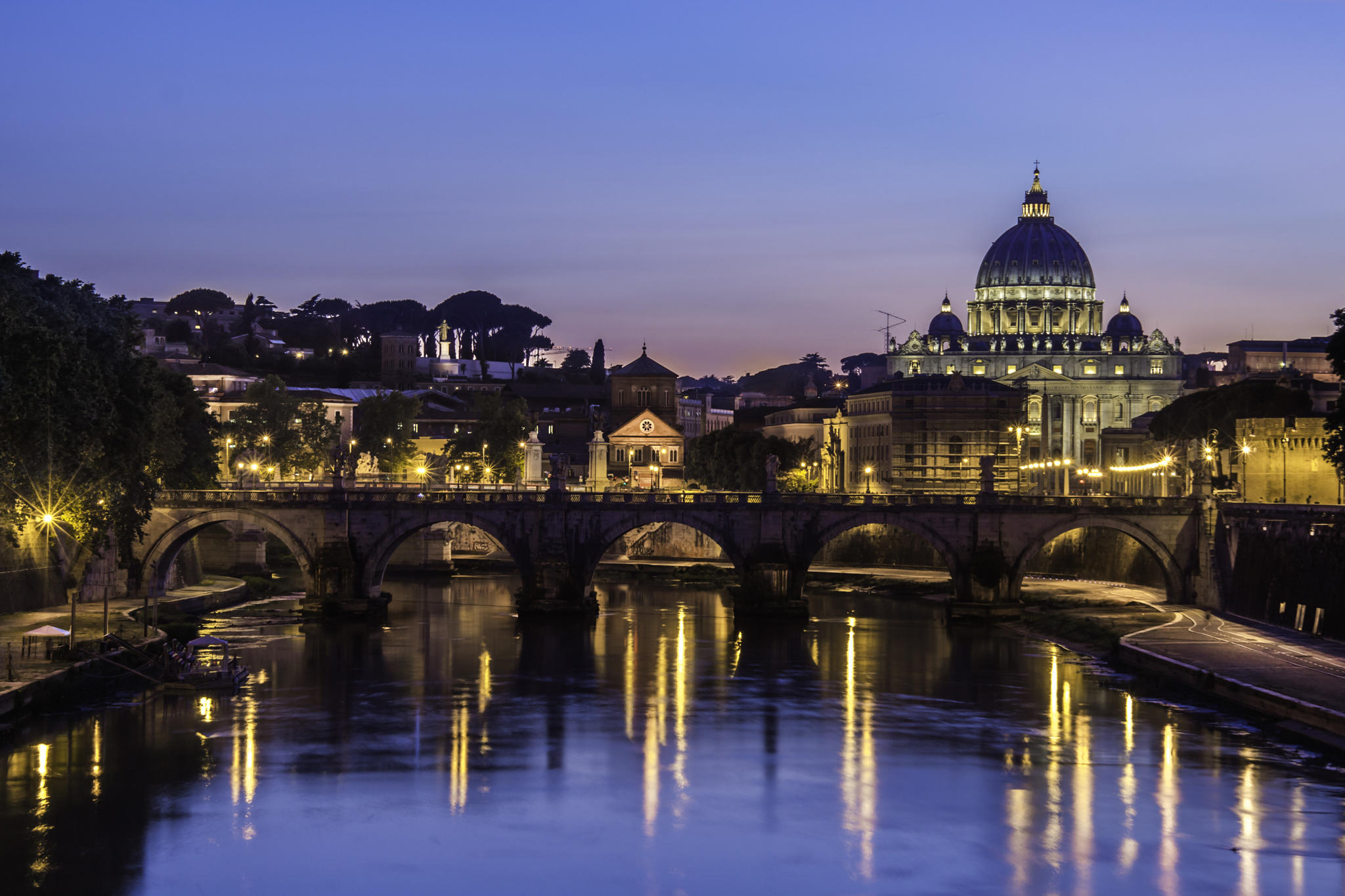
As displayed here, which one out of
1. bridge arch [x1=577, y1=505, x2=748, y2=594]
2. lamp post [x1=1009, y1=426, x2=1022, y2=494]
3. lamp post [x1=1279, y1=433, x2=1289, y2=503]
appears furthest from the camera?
lamp post [x1=1009, y1=426, x2=1022, y2=494]

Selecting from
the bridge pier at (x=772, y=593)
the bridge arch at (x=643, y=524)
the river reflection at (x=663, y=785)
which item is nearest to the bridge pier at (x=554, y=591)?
the bridge arch at (x=643, y=524)

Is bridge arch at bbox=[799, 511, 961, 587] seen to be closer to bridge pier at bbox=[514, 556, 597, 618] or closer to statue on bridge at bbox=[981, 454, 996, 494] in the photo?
statue on bridge at bbox=[981, 454, 996, 494]

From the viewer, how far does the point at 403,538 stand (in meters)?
78.5

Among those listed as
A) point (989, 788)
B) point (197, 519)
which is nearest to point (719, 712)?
point (989, 788)

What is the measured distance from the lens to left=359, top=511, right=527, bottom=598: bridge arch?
78688 millimetres

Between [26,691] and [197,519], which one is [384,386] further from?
[26,691]

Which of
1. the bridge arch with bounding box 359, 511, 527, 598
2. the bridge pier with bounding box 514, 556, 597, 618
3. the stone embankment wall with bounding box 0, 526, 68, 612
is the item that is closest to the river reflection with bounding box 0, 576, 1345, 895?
the stone embankment wall with bounding box 0, 526, 68, 612

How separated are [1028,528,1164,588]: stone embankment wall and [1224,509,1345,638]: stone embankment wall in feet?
40.2

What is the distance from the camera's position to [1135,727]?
2019 inches

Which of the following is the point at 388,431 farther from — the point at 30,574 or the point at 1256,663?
the point at 1256,663

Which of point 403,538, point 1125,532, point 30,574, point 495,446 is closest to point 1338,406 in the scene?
point 1125,532

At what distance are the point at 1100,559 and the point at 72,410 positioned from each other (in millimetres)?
60310

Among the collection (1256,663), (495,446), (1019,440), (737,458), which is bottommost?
(1256,663)

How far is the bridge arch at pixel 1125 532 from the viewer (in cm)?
7819
